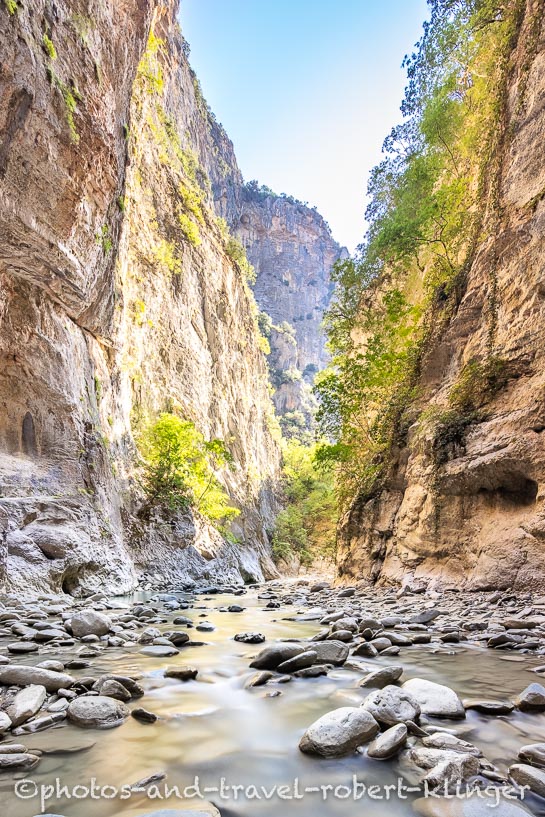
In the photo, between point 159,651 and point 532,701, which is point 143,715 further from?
point 532,701

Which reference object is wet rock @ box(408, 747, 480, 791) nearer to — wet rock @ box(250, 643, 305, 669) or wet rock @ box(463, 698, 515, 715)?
wet rock @ box(463, 698, 515, 715)

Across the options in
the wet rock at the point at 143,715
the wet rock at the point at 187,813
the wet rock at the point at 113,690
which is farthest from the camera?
the wet rock at the point at 113,690

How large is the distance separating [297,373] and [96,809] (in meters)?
58.3

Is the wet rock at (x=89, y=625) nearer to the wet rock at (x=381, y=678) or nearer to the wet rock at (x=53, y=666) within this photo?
the wet rock at (x=53, y=666)

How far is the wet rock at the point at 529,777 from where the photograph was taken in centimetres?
132

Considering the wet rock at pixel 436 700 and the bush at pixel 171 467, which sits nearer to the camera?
the wet rock at pixel 436 700

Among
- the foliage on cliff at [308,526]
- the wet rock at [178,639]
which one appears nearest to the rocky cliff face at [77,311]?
the wet rock at [178,639]

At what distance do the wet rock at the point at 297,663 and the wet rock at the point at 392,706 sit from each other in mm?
964

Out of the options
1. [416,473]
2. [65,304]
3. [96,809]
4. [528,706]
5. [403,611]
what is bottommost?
[403,611]

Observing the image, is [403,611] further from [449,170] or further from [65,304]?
[449,170]

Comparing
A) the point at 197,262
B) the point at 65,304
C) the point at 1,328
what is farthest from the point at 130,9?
the point at 197,262

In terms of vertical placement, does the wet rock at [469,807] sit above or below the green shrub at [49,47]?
below

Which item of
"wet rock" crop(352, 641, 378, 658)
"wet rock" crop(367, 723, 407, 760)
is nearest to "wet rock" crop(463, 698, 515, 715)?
"wet rock" crop(367, 723, 407, 760)

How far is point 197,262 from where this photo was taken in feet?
74.1
